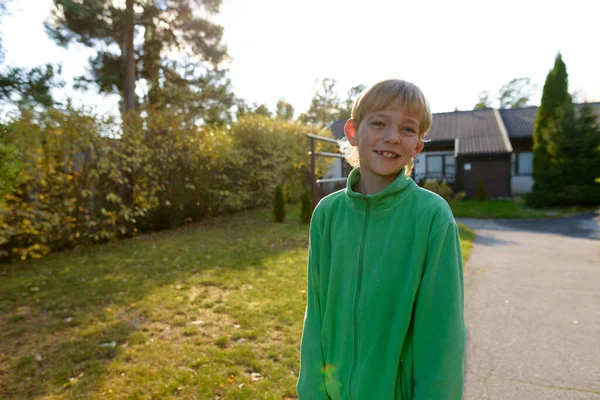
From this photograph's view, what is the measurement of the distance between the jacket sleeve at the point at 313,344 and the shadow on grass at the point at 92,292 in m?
2.36

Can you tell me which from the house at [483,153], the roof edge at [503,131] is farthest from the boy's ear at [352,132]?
the roof edge at [503,131]

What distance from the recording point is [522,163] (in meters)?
25.5

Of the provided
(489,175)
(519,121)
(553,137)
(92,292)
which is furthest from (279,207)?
(519,121)

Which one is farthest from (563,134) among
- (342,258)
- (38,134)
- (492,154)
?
(342,258)

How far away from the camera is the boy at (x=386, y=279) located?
1397mm

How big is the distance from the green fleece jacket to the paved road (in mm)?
2058

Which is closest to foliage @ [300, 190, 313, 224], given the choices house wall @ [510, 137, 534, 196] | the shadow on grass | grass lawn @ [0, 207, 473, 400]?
the shadow on grass

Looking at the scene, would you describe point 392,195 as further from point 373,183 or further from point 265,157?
point 265,157

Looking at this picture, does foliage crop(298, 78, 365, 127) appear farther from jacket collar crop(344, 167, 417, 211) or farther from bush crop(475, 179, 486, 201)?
jacket collar crop(344, 167, 417, 211)

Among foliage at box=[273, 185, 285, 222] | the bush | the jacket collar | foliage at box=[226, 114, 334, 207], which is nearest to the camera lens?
the jacket collar

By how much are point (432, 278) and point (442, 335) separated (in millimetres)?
180

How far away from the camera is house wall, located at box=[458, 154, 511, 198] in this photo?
928 inches

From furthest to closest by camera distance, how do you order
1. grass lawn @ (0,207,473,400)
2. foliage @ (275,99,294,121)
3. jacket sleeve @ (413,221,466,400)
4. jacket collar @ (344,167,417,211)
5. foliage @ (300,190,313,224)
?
foliage @ (275,99,294,121) < foliage @ (300,190,313,224) < grass lawn @ (0,207,473,400) < jacket collar @ (344,167,417,211) < jacket sleeve @ (413,221,466,400)

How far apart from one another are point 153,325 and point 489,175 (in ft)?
74.5
